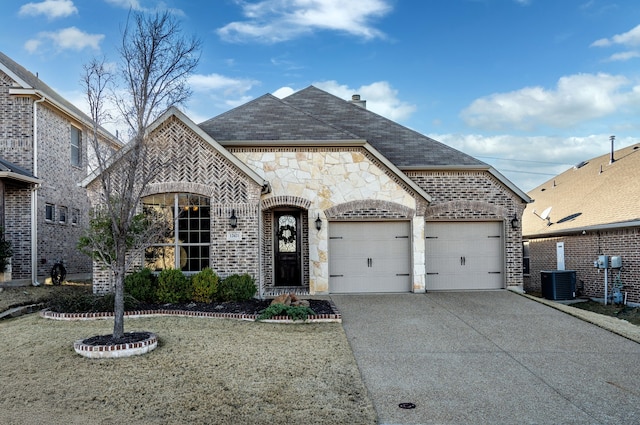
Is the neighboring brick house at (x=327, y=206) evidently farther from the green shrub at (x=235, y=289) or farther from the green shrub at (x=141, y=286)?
the green shrub at (x=141, y=286)

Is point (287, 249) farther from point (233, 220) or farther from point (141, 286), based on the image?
point (141, 286)

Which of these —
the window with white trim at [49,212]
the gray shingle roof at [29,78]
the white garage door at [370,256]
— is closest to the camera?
the white garage door at [370,256]

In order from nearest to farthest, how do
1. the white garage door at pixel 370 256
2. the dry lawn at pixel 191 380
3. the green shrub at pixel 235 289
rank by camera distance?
the dry lawn at pixel 191 380 < the green shrub at pixel 235 289 < the white garage door at pixel 370 256

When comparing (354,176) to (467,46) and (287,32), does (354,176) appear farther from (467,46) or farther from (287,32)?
(467,46)

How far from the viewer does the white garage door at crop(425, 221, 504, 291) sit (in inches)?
622

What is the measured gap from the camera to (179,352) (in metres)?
8.22

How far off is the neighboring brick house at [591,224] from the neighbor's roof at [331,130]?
129 inches

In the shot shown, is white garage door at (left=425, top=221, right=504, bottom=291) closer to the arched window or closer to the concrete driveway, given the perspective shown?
the concrete driveway

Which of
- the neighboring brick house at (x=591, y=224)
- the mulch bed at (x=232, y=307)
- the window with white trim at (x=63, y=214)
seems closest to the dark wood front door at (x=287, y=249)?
the mulch bed at (x=232, y=307)

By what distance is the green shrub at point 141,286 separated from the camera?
12.3 m

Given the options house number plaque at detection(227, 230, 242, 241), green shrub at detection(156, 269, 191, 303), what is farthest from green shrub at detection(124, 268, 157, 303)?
house number plaque at detection(227, 230, 242, 241)

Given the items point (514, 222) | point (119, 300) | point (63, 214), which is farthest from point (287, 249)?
point (63, 214)

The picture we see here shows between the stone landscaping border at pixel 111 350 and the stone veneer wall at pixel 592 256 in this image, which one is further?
the stone veneer wall at pixel 592 256

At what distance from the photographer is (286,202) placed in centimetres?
1448
